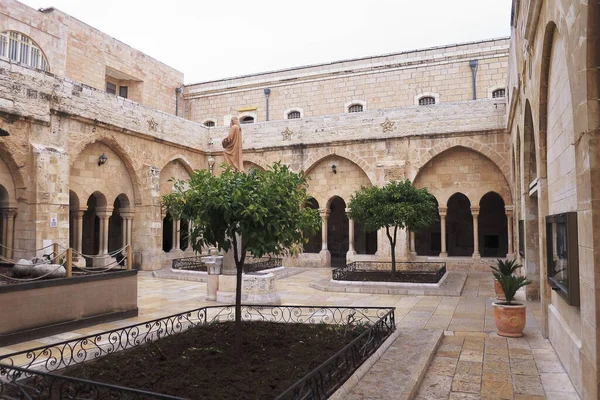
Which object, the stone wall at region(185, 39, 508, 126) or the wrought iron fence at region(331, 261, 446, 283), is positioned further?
the stone wall at region(185, 39, 508, 126)

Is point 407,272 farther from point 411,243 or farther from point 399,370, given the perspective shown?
point 399,370

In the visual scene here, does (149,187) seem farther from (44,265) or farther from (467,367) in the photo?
(467,367)

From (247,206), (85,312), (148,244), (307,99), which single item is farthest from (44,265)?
(307,99)

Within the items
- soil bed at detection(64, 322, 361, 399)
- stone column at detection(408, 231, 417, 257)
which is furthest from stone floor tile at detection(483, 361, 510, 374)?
stone column at detection(408, 231, 417, 257)

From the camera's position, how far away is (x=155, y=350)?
4.77m

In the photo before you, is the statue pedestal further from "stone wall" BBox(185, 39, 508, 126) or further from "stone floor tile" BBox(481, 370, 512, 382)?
"stone wall" BBox(185, 39, 508, 126)

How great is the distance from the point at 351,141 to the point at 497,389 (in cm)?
1261

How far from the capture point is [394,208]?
11.5 metres

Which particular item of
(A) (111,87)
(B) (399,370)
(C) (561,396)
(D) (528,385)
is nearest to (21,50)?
(A) (111,87)

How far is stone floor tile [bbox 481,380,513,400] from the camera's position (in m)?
4.21

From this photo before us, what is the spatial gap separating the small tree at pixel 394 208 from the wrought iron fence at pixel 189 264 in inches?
214

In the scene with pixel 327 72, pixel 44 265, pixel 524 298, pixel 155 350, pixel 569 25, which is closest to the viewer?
pixel 569 25

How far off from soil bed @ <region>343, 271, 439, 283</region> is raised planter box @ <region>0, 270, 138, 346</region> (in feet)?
19.1

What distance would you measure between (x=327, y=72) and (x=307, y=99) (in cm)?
159
